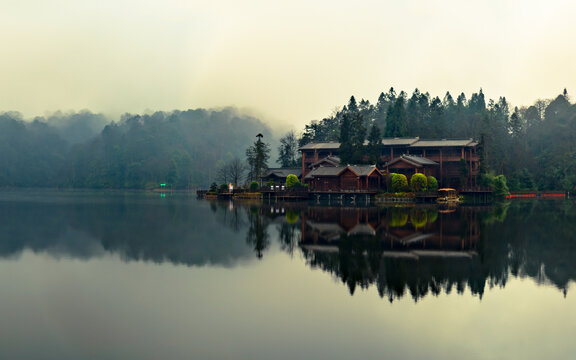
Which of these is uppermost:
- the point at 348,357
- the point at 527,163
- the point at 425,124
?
the point at 425,124

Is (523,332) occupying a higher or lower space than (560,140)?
lower

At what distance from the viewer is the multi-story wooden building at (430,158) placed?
83.7 m

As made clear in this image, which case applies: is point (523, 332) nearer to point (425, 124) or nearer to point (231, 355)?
point (231, 355)

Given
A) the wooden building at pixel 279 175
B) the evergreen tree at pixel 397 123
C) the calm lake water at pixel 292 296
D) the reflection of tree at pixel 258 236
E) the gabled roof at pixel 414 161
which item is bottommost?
the calm lake water at pixel 292 296

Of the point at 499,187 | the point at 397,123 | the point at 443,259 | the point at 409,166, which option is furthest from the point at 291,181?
the point at 443,259

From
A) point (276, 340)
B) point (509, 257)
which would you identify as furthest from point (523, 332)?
point (509, 257)

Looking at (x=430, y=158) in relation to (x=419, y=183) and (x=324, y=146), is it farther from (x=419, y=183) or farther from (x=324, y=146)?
(x=324, y=146)

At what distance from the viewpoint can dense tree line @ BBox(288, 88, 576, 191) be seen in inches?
3629

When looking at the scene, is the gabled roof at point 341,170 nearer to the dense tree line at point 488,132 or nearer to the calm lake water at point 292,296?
the dense tree line at point 488,132

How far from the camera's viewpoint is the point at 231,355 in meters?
12.6

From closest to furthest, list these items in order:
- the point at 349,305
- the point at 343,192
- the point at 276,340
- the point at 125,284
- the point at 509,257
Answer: the point at 276,340, the point at 349,305, the point at 125,284, the point at 509,257, the point at 343,192

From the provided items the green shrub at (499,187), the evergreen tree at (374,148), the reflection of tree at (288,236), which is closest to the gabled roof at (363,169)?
the evergreen tree at (374,148)

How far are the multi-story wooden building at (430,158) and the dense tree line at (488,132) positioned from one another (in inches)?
113

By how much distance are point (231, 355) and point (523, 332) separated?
870cm
